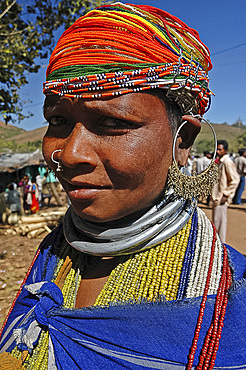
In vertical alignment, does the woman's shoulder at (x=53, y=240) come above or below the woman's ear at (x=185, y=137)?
below

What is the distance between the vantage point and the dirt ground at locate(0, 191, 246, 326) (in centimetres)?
484

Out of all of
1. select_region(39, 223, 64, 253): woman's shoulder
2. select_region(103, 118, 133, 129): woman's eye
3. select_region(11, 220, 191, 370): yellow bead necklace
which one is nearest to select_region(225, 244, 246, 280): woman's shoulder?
select_region(11, 220, 191, 370): yellow bead necklace

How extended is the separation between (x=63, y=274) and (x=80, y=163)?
0.65 m

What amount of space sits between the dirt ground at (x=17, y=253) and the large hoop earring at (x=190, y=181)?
386 centimetres

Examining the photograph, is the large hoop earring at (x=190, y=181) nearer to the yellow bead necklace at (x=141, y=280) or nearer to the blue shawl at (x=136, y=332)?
the yellow bead necklace at (x=141, y=280)

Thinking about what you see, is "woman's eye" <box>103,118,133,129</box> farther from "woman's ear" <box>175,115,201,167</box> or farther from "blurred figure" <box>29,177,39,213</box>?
"blurred figure" <box>29,177,39,213</box>

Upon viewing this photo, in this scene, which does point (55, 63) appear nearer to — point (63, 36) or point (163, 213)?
point (63, 36)

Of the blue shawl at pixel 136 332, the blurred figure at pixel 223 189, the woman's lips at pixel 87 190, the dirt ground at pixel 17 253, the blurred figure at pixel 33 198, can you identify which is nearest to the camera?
the blue shawl at pixel 136 332

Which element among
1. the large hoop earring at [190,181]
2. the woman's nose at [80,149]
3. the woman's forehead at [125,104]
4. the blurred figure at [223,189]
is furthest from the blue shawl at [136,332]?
the blurred figure at [223,189]

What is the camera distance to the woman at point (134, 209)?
1.03 m

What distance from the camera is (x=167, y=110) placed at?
114 centimetres

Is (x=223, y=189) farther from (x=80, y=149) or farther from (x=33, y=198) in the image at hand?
(x=33, y=198)

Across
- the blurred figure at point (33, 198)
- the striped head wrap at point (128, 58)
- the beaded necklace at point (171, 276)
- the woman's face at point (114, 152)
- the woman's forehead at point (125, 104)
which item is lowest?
the blurred figure at point (33, 198)

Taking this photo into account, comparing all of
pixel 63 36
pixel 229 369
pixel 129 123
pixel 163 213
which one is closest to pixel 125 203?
pixel 163 213
